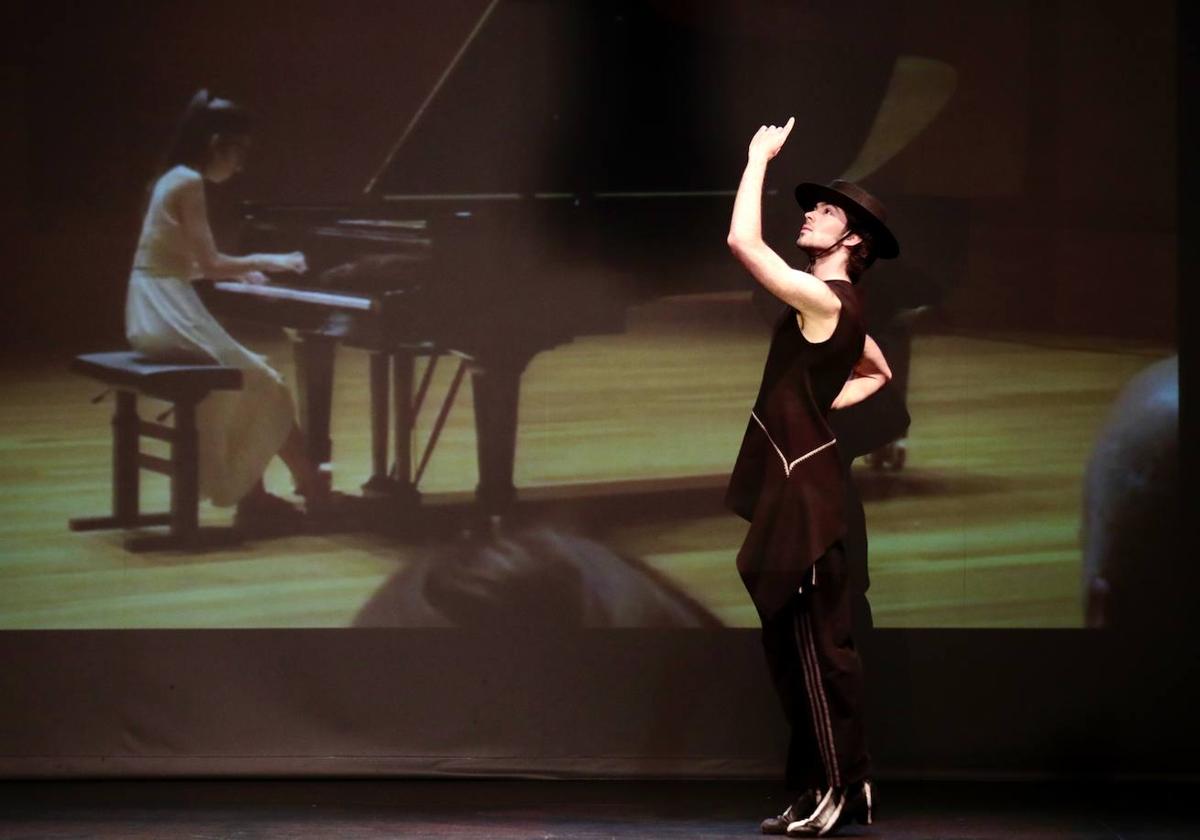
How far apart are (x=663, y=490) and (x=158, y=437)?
122 cm

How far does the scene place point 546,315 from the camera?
13.2 feet

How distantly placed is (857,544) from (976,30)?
1274 millimetres

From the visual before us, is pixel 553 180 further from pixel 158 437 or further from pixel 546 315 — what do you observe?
pixel 158 437

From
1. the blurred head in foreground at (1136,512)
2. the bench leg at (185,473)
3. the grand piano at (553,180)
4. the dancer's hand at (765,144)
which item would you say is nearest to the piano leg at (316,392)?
the grand piano at (553,180)

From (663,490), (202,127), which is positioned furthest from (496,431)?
(202,127)

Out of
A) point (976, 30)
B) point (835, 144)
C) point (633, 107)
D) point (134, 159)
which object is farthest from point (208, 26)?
point (976, 30)

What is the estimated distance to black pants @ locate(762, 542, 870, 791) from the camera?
334 centimetres

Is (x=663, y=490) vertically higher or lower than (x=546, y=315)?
lower

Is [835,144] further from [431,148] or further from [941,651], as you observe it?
[941,651]

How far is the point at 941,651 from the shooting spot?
405 centimetres

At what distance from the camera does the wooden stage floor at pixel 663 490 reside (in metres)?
3.99

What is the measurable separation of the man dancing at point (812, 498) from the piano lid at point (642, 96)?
63cm

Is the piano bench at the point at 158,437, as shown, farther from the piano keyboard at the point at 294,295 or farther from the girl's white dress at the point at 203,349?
the piano keyboard at the point at 294,295

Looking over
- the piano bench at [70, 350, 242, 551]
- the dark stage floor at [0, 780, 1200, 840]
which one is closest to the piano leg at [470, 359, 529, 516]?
the piano bench at [70, 350, 242, 551]
